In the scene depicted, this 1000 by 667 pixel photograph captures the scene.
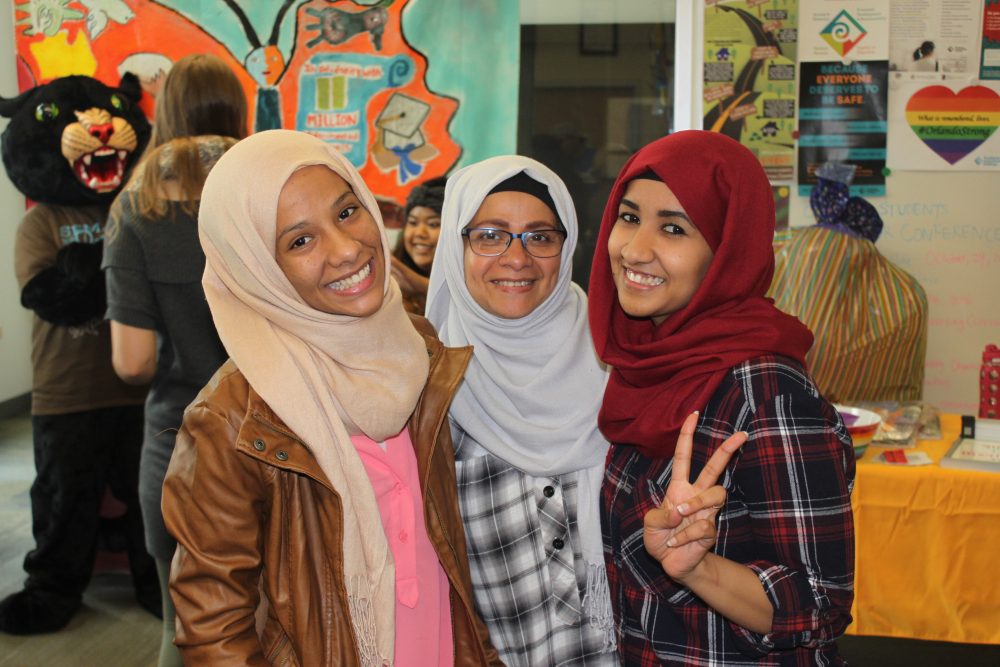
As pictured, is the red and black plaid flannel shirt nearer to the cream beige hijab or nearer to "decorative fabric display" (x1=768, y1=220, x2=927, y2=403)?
the cream beige hijab

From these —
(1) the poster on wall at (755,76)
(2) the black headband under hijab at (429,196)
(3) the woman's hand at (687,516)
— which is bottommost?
(3) the woman's hand at (687,516)

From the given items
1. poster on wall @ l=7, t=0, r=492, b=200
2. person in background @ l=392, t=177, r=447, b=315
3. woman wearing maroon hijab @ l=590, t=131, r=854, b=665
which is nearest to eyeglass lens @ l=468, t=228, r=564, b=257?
woman wearing maroon hijab @ l=590, t=131, r=854, b=665

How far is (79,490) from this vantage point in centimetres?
312

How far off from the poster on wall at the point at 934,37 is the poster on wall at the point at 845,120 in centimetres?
10

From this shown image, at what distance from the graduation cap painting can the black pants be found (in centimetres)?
134

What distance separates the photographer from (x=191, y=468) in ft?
3.93

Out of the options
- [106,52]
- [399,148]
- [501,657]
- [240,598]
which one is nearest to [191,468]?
[240,598]

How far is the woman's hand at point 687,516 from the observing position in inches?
44.1

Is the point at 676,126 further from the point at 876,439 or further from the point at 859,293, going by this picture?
the point at 876,439

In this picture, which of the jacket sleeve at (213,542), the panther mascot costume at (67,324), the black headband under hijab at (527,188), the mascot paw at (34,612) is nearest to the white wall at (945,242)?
the black headband under hijab at (527,188)

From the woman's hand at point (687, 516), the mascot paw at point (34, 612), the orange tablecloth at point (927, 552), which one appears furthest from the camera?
the mascot paw at point (34, 612)

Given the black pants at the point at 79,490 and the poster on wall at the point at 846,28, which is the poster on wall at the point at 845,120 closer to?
the poster on wall at the point at 846,28

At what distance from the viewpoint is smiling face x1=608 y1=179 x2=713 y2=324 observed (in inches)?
52.6

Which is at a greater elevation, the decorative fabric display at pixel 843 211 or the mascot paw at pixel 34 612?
the decorative fabric display at pixel 843 211
